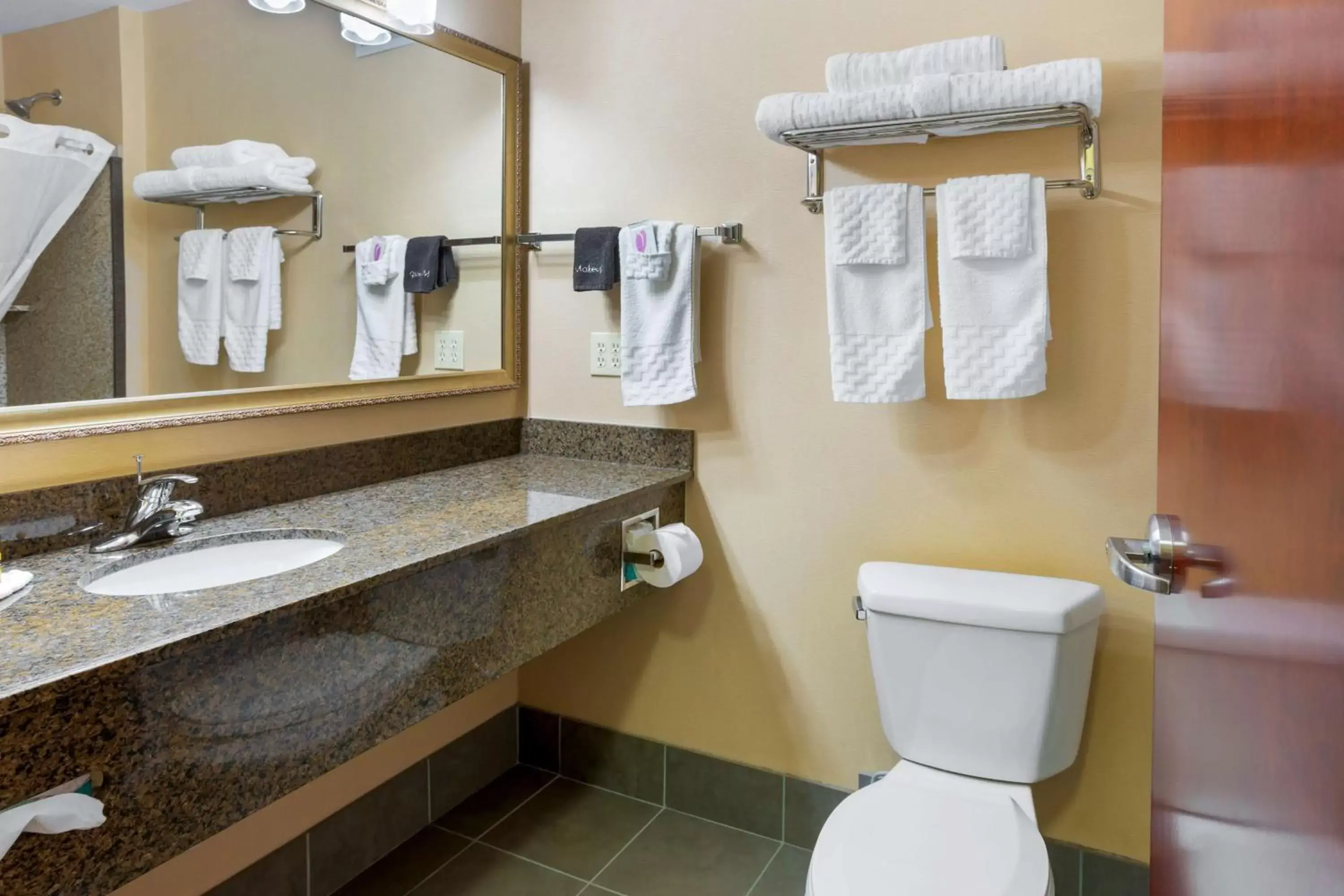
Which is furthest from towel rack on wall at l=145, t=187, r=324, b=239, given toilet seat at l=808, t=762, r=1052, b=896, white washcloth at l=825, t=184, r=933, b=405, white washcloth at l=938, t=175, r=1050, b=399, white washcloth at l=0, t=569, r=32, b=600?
toilet seat at l=808, t=762, r=1052, b=896

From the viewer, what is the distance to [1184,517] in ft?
2.43

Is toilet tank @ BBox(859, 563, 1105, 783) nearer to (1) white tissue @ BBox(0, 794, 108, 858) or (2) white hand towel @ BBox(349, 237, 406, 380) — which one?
(2) white hand towel @ BBox(349, 237, 406, 380)

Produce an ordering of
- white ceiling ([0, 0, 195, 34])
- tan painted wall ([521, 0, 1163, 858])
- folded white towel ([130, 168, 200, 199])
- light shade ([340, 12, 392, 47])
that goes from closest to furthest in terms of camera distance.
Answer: white ceiling ([0, 0, 195, 34])
folded white towel ([130, 168, 200, 199])
tan painted wall ([521, 0, 1163, 858])
light shade ([340, 12, 392, 47])

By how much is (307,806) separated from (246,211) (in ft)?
3.88

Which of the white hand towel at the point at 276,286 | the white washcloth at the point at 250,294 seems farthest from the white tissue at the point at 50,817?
the white hand towel at the point at 276,286

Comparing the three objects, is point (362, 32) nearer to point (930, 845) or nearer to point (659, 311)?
point (659, 311)

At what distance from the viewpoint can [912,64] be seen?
1.65 meters

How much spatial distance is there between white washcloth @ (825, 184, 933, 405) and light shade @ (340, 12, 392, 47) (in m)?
1.02

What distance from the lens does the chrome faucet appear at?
1.36 metres

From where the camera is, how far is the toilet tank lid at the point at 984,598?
5.11ft

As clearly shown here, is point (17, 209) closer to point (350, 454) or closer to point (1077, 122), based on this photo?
point (350, 454)

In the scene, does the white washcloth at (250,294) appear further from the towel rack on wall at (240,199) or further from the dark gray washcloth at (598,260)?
the dark gray washcloth at (598,260)

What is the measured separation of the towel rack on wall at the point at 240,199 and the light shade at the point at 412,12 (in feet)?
1.43

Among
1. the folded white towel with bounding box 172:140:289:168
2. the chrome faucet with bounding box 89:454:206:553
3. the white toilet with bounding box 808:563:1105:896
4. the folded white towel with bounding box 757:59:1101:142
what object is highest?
the folded white towel with bounding box 757:59:1101:142
